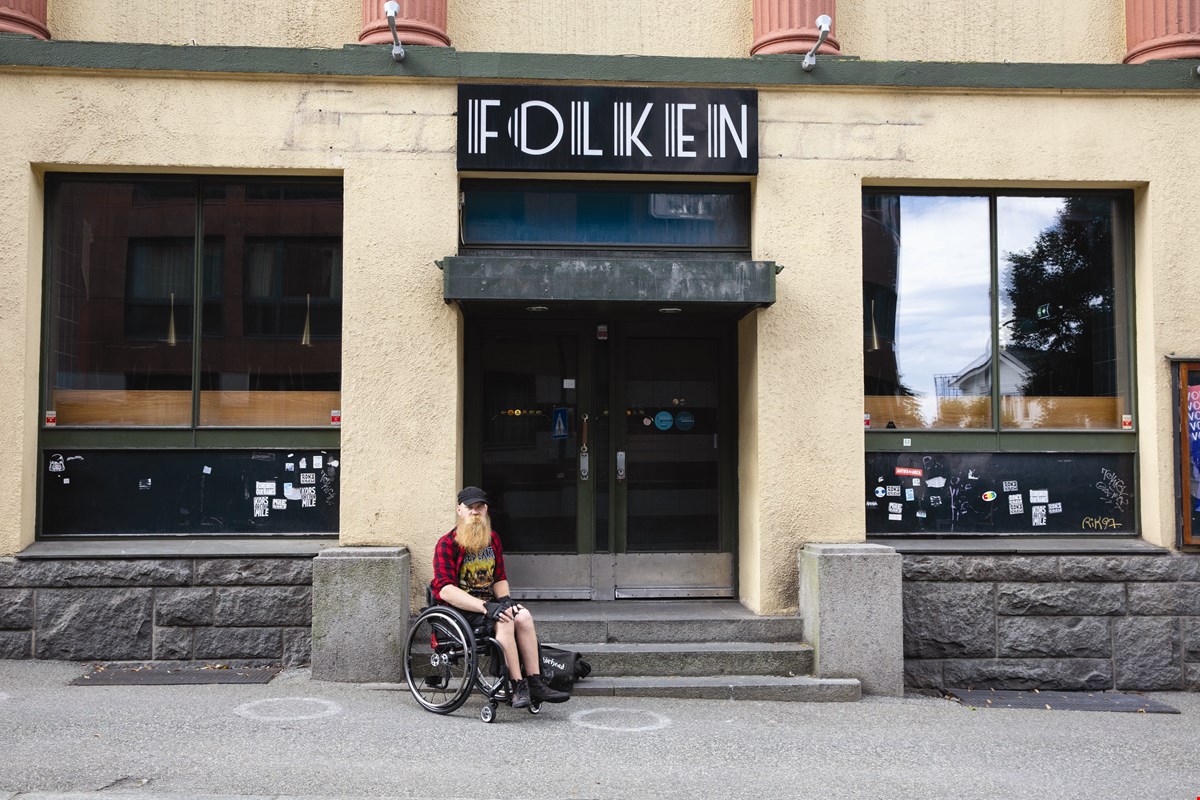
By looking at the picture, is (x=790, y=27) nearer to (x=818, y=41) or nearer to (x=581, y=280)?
(x=818, y=41)

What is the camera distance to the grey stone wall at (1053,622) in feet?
26.3

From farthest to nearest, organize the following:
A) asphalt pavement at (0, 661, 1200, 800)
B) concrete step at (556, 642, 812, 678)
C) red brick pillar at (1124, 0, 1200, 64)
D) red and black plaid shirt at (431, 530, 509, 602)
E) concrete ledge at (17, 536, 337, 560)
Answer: red brick pillar at (1124, 0, 1200, 64), concrete ledge at (17, 536, 337, 560), concrete step at (556, 642, 812, 678), red and black plaid shirt at (431, 530, 509, 602), asphalt pavement at (0, 661, 1200, 800)

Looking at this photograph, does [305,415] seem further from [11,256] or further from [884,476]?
[884,476]

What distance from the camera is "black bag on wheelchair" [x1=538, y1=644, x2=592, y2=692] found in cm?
662

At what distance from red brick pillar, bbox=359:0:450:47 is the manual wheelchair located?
4.67 metres

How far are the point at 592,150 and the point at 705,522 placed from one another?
11.2 feet

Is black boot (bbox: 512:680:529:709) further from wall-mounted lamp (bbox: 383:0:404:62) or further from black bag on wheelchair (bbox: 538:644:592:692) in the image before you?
wall-mounted lamp (bbox: 383:0:404:62)

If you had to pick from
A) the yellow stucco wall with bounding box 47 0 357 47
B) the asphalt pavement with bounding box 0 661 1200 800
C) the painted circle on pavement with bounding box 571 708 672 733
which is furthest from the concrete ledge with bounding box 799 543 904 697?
the yellow stucco wall with bounding box 47 0 357 47

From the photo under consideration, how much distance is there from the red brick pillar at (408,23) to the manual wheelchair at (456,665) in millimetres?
4672

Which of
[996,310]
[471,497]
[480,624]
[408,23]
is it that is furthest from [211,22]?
[996,310]

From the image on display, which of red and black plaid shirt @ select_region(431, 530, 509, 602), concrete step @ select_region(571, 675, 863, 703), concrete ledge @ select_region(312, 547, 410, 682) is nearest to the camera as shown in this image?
red and black plaid shirt @ select_region(431, 530, 509, 602)

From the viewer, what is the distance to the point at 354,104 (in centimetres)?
805

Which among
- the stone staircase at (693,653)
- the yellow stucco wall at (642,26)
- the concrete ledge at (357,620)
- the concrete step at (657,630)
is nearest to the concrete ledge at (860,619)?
Result: the stone staircase at (693,653)

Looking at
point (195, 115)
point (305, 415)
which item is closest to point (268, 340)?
point (305, 415)
